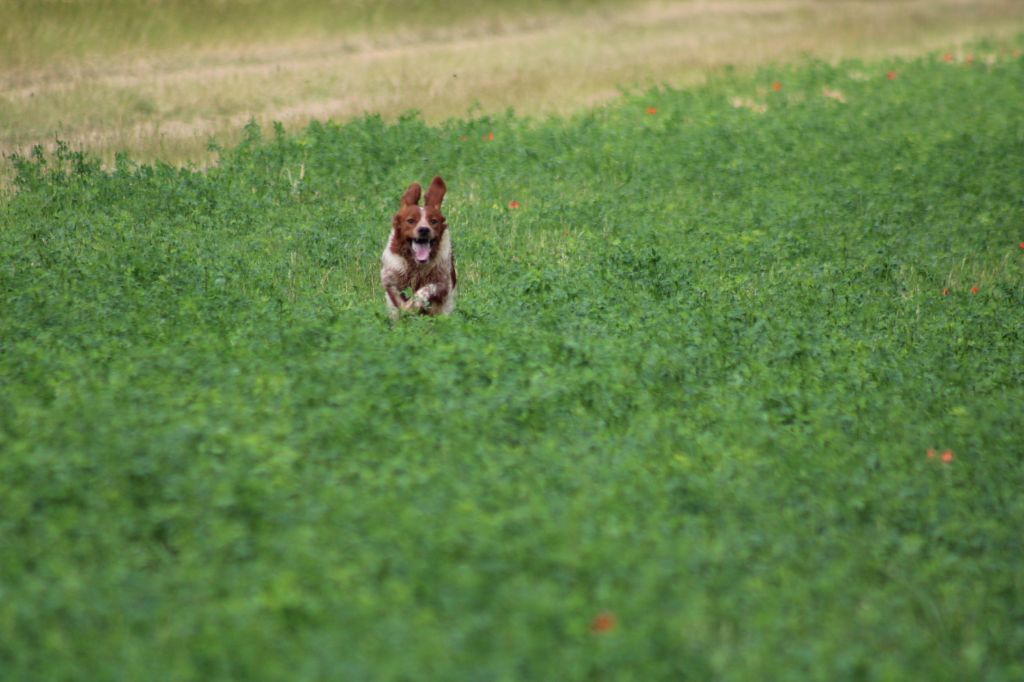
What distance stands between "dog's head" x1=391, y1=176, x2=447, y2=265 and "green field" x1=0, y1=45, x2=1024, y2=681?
592 millimetres

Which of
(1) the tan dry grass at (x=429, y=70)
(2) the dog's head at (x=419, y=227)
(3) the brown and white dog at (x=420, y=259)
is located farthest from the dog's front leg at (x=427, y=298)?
(1) the tan dry grass at (x=429, y=70)

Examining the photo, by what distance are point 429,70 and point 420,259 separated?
11827 mm

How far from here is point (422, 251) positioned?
31.5 ft

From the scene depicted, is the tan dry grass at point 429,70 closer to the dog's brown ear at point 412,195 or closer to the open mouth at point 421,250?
the dog's brown ear at point 412,195

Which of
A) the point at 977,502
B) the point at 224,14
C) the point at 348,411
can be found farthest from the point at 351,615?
the point at 224,14

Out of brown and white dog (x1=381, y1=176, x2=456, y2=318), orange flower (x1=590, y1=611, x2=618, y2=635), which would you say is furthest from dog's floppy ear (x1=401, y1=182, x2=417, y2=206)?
orange flower (x1=590, y1=611, x2=618, y2=635)

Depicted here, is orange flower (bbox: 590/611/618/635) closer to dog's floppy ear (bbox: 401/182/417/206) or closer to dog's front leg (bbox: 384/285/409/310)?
dog's front leg (bbox: 384/285/409/310)

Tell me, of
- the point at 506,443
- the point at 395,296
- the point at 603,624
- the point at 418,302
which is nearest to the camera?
the point at 603,624

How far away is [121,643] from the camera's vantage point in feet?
15.0

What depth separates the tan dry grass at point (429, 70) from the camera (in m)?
16.1

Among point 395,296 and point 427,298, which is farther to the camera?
point 395,296

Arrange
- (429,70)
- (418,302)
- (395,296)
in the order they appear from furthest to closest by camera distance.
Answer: (429,70) < (395,296) < (418,302)

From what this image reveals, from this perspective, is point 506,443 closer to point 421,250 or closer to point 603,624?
point 603,624

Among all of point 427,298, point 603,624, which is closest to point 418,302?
point 427,298
